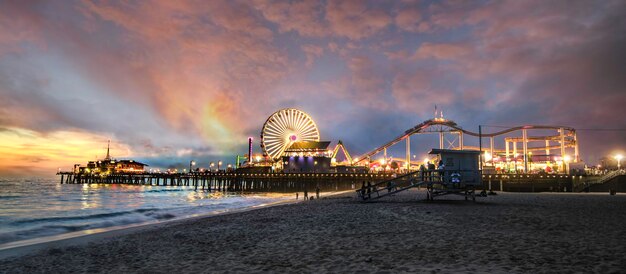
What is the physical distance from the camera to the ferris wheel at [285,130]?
115 m

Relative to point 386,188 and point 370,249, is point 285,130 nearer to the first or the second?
point 386,188

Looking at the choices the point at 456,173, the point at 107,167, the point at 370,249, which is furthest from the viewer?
the point at 107,167

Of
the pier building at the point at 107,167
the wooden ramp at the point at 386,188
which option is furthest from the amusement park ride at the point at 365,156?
the pier building at the point at 107,167

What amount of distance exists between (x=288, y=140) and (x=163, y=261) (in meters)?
106

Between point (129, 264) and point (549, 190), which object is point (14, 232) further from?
point (549, 190)

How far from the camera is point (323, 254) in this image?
881cm

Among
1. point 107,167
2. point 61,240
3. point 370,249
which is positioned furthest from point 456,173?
point 107,167

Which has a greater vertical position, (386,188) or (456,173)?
(456,173)

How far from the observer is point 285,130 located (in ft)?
381

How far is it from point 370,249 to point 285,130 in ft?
353

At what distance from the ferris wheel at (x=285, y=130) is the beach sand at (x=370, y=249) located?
101 metres

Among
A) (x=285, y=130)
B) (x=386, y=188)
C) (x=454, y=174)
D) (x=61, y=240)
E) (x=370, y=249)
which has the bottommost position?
(x=61, y=240)

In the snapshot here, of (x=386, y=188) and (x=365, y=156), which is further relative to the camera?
(x=365, y=156)

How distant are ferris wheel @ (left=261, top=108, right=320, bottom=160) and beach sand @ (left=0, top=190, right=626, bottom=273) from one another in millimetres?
100761
